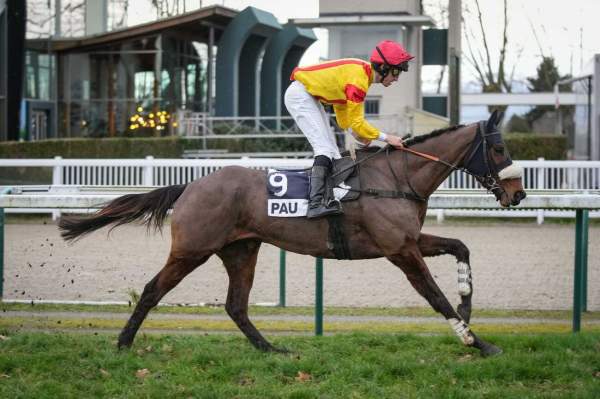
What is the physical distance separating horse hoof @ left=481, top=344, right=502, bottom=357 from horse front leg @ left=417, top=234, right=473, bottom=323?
24 cm

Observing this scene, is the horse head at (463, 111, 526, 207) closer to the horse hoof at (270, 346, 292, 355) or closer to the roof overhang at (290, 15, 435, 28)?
the horse hoof at (270, 346, 292, 355)

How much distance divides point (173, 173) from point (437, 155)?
10022 millimetres

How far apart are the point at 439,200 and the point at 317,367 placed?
83.7 inches

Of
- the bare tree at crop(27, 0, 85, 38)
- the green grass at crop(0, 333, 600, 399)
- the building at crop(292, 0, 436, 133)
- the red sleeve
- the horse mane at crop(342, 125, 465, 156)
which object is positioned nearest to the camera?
the green grass at crop(0, 333, 600, 399)

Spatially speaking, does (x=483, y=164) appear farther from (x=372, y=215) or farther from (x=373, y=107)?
(x=373, y=107)

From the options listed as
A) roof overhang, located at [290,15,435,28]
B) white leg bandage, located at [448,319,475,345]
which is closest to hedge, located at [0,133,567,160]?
roof overhang, located at [290,15,435,28]

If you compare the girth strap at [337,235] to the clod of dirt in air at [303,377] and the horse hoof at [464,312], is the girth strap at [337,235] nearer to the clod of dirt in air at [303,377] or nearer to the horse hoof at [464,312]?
the horse hoof at [464,312]

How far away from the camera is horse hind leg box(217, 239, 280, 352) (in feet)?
22.3

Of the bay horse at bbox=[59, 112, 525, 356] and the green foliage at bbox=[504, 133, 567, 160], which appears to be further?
the green foliage at bbox=[504, 133, 567, 160]

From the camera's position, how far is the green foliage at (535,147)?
19844mm

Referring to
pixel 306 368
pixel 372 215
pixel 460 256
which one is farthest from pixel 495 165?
pixel 306 368

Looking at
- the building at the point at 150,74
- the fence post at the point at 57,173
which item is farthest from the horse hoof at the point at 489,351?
the building at the point at 150,74

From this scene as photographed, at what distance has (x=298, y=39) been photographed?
30.6 m

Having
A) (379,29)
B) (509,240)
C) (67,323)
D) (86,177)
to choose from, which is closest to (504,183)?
(67,323)
